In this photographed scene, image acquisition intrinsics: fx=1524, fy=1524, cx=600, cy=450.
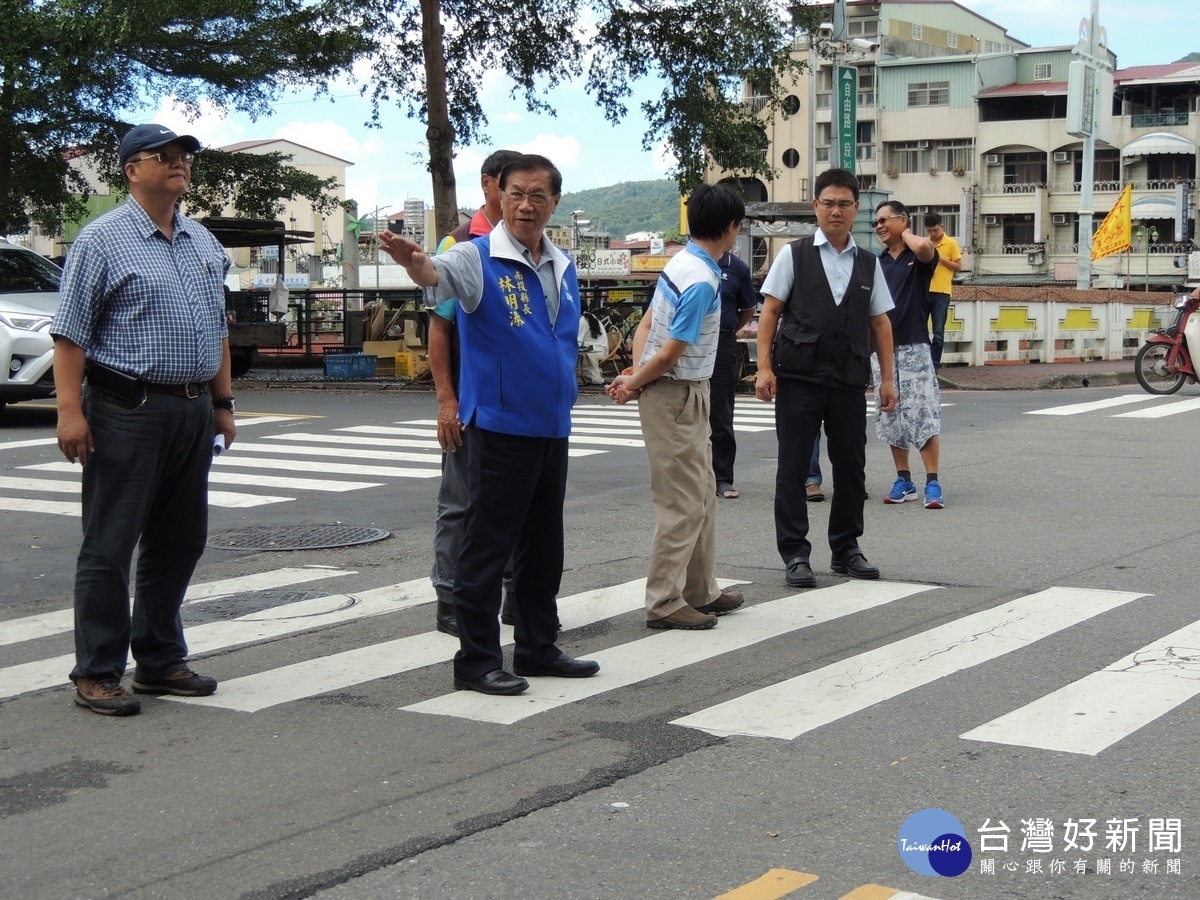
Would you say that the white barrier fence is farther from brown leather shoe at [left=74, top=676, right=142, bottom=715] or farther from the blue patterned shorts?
brown leather shoe at [left=74, top=676, right=142, bottom=715]

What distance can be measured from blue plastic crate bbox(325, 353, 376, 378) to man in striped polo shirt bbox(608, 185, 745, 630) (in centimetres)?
1752

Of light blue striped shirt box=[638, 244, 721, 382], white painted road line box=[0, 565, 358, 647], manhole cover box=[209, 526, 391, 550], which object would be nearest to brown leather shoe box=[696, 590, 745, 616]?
light blue striped shirt box=[638, 244, 721, 382]

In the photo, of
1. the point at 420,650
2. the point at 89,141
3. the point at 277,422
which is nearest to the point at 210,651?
the point at 420,650

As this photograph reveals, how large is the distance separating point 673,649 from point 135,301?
2471mm

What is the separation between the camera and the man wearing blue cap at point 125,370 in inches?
201

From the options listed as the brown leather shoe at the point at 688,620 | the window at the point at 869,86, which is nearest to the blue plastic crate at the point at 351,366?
the brown leather shoe at the point at 688,620

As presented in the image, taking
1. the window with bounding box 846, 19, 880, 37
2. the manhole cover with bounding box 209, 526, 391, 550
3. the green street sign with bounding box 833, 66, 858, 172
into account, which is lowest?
the manhole cover with bounding box 209, 526, 391, 550

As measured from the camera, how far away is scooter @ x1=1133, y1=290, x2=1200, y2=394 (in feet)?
61.8

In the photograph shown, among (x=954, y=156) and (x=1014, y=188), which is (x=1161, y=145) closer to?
(x=1014, y=188)

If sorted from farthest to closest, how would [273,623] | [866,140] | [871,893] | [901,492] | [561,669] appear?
[866,140]
[901,492]
[273,623]
[561,669]
[871,893]

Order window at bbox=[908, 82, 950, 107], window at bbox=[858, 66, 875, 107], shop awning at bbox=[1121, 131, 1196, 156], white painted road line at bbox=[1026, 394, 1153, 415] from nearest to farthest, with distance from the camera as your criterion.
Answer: white painted road line at bbox=[1026, 394, 1153, 415], shop awning at bbox=[1121, 131, 1196, 156], window at bbox=[908, 82, 950, 107], window at bbox=[858, 66, 875, 107]

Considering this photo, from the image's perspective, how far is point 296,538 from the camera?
904 centimetres

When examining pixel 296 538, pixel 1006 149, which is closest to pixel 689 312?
pixel 296 538

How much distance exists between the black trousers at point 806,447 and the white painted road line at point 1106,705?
1963 mm
